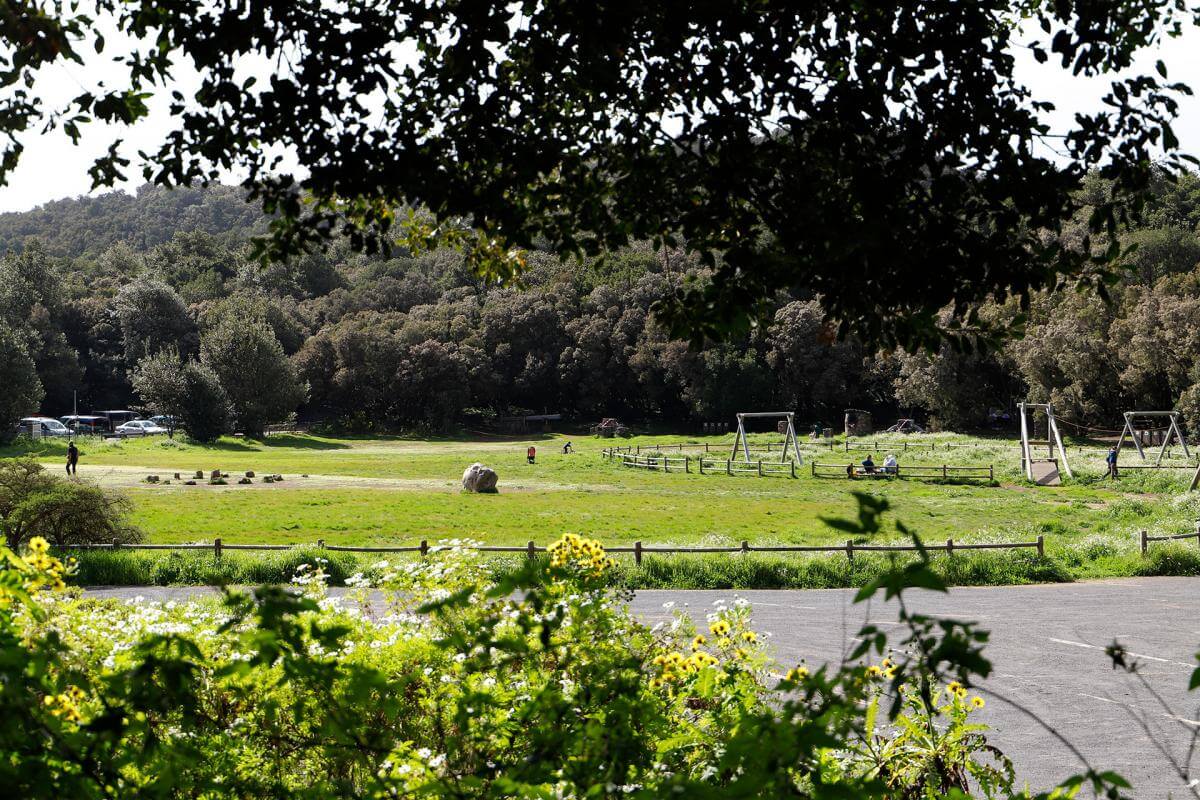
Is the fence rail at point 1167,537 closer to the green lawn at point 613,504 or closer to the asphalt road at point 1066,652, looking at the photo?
the green lawn at point 613,504

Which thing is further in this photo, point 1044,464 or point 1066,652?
point 1044,464

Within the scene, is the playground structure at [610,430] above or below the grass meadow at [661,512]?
above

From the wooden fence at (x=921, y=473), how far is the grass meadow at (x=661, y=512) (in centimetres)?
81

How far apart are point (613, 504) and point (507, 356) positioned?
172ft

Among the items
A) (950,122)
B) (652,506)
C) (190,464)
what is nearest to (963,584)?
(652,506)

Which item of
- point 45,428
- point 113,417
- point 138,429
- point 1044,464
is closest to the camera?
point 1044,464

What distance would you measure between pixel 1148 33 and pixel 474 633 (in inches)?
154

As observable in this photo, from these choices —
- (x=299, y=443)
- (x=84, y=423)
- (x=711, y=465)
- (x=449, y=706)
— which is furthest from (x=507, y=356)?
(x=449, y=706)

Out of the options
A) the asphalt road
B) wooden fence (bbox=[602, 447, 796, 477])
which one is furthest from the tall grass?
wooden fence (bbox=[602, 447, 796, 477])

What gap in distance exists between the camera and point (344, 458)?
5788cm

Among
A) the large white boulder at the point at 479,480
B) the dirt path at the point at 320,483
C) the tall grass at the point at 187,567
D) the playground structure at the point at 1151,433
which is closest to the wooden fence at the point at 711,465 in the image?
the dirt path at the point at 320,483

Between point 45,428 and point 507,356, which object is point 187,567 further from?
point 507,356

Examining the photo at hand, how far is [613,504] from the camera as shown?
33562 millimetres

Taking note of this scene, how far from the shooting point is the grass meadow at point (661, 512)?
19.4 meters
